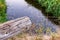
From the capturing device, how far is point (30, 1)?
11914 mm

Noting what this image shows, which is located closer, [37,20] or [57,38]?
Answer: [57,38]

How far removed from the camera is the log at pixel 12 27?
14.6ft

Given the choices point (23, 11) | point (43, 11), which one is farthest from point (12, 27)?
point (43, 11)

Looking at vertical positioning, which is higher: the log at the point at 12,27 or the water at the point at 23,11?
the water at the point at 23,11

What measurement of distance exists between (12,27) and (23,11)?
536 cm

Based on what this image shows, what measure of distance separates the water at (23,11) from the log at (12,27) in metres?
3.53

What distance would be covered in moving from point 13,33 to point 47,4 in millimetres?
5567

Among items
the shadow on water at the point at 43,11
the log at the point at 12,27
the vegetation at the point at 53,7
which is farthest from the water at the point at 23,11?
the log at the point at 12,27

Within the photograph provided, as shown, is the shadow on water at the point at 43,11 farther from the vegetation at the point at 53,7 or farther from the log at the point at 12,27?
the log at the point at 12,27

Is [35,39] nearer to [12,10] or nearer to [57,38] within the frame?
[57,38]

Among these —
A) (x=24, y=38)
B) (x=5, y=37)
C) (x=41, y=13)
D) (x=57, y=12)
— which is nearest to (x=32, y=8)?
(x=41, y=13)

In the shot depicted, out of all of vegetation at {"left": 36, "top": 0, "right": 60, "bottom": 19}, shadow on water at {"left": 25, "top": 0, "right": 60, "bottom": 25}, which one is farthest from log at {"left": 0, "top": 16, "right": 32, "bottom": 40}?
vegetation at {"left": 36, "top": 0, "right": 60, "bottom": 19}

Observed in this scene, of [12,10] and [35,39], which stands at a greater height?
[12,10]

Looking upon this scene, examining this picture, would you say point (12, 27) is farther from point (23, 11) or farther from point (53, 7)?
point (23, 11)
